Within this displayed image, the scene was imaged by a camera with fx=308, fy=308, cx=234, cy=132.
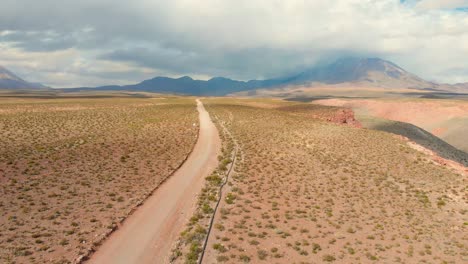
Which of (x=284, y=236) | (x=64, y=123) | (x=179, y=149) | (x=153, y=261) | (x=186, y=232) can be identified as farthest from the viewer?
(x=64, y=123)

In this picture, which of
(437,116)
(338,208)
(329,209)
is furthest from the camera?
(437,116)

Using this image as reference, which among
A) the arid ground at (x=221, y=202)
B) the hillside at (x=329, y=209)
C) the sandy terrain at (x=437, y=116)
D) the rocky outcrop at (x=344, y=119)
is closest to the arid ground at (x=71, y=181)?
the arid ground at (x=221, y=202)

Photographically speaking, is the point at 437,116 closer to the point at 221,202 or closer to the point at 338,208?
the point at 338,208

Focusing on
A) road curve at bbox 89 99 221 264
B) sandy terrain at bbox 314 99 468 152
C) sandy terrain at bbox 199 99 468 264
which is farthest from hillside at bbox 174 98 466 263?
sandy terrain at bbox 314 99 468 152

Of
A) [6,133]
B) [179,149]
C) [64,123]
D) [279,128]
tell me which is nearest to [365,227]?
[179,149]

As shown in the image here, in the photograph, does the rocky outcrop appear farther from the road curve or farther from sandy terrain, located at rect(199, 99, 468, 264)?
the road curve

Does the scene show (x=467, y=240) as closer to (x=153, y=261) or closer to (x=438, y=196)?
(x=438, y=196)

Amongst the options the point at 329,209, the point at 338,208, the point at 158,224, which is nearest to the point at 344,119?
the point at 338,208

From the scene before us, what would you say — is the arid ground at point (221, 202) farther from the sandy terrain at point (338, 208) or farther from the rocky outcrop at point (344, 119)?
the rocky outcrop at point (344, 119)

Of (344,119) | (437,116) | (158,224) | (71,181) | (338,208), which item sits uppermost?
(344,119)
